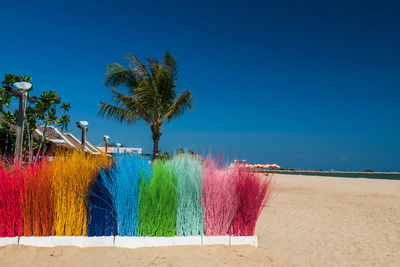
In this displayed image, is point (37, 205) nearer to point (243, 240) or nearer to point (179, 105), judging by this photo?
point (243, 240)

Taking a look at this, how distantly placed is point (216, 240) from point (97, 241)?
1509mm

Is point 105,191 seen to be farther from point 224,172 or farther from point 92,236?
point 224,172

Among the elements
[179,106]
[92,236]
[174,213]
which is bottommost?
[92,236]

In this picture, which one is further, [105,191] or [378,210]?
[378,210]

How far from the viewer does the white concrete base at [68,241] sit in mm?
3471

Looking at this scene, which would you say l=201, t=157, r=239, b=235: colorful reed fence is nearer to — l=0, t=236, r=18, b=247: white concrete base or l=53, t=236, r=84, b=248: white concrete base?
l=53, t=236, r=84, b=248: white concrete base

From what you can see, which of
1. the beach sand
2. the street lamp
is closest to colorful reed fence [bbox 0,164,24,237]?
the beach sand

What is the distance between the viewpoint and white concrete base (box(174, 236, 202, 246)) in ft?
11.8

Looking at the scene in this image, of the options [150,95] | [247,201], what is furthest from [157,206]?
[150,95]

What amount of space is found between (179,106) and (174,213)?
1115 centimetres

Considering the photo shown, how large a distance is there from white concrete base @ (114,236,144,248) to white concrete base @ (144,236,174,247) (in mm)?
A: 70

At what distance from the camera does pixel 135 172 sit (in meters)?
3.69

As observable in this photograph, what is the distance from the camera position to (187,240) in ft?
12.0

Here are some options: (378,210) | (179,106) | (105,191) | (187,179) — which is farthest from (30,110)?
(378,210)
